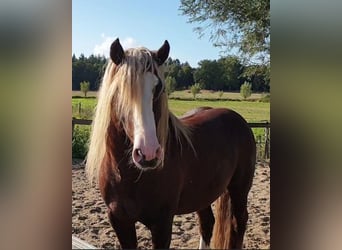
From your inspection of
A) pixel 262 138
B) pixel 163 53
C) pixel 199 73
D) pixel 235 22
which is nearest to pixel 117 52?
pixel 163 53

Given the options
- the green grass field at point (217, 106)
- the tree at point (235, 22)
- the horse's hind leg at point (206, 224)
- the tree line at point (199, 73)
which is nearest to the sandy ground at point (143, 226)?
the horse's hind leg at point (206, 224)

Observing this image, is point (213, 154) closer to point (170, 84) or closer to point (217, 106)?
point (217, 106)

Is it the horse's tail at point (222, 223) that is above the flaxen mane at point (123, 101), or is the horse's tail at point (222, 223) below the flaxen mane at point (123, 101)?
below

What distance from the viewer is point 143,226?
1225 mm

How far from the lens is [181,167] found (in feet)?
3.92

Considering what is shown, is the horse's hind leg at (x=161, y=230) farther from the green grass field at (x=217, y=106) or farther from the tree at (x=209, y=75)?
the tree at (x=209, y=75)

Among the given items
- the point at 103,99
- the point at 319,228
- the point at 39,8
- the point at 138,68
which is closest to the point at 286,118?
the point at 319,228

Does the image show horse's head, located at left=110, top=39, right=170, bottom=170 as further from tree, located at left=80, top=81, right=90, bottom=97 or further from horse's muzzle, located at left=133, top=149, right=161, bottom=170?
tree, located at left=80, top=81, right=90, bottom=97

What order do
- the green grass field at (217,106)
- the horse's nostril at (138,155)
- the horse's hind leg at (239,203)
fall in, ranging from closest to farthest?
the horse's nostril at (138,155) < the green grass field at (217,106) < the horse's hind leg at (239,203)

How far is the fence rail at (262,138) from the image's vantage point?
1117mm

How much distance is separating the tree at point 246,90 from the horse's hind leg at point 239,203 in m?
0.25

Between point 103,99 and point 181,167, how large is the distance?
12.6 inches

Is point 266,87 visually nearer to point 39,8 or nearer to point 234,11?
point 234,11

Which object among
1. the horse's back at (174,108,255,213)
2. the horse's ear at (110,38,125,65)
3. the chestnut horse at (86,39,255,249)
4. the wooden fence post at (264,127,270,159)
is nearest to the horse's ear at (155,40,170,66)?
the chestnut horse at (86,39,255,249)
